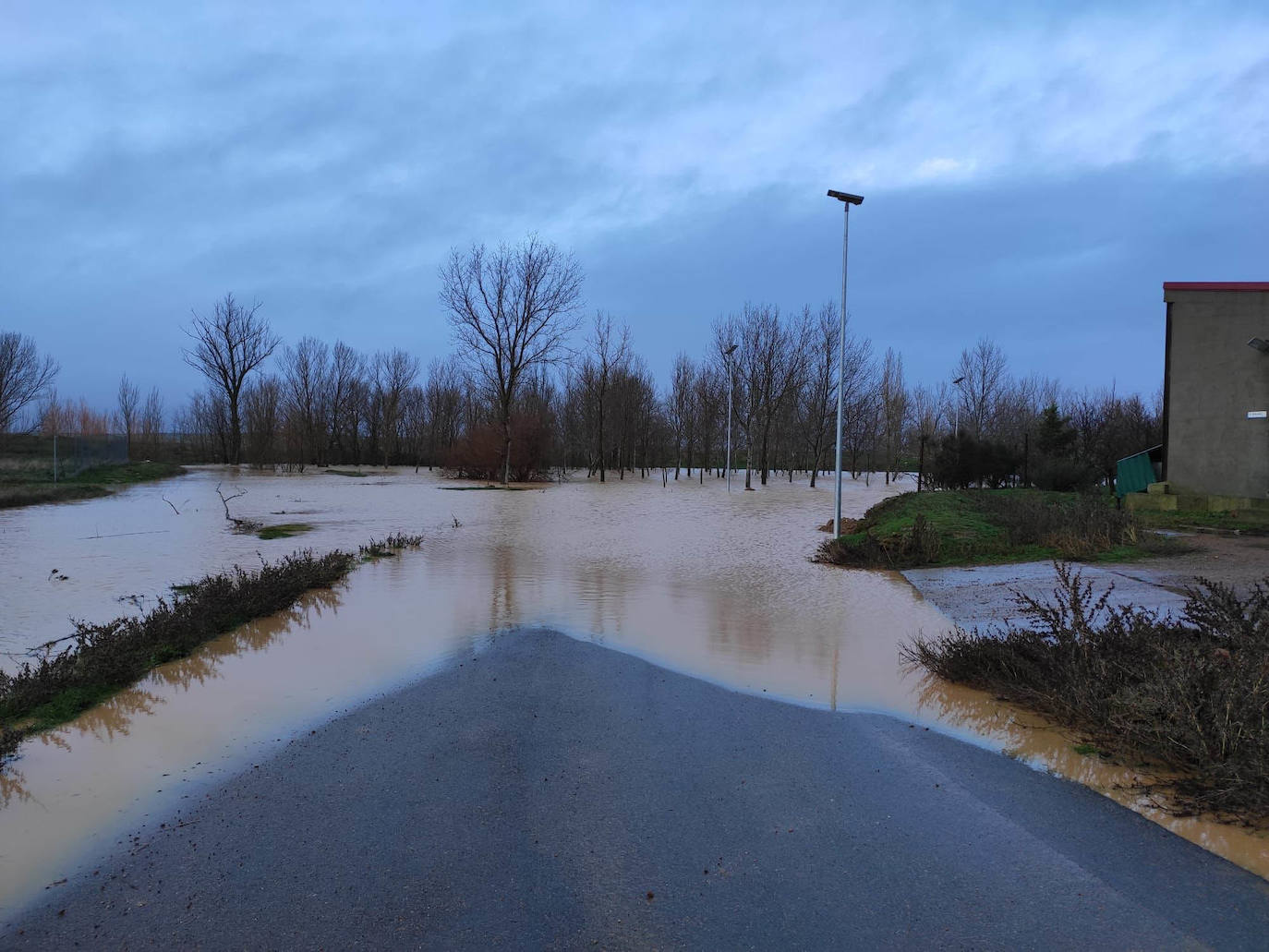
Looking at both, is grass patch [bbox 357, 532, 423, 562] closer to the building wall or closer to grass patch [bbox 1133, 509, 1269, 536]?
grass patch [bbox 1133, 509, 1269, 536]

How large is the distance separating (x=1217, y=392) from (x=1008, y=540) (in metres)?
8.77

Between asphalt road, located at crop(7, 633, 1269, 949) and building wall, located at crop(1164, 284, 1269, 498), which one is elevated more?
building wall, located at crop(1164, 284, 1269, 498)

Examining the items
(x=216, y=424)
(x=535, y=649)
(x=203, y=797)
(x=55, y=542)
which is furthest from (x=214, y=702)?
(x=216, y=424)

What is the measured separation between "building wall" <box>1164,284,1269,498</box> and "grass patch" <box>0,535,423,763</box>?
760 inches

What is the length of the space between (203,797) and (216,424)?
7416cm

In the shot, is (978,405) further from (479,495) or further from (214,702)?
(214,702)

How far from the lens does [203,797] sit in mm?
4090

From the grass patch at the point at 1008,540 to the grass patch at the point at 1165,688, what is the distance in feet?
22.5

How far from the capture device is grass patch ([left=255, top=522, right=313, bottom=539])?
17.2m

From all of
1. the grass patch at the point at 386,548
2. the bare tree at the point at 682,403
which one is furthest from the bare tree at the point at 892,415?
the grass patch at the point at 386,548

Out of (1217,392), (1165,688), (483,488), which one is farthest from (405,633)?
(483,488)

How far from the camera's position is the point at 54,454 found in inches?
1339

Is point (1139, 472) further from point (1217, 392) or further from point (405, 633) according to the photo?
point (405, 633)

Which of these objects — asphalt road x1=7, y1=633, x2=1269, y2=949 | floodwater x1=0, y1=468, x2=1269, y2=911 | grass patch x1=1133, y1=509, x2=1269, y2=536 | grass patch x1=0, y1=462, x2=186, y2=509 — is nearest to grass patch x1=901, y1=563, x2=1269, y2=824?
floodwater x1=0, y1=468, x2=1269, y2=911
